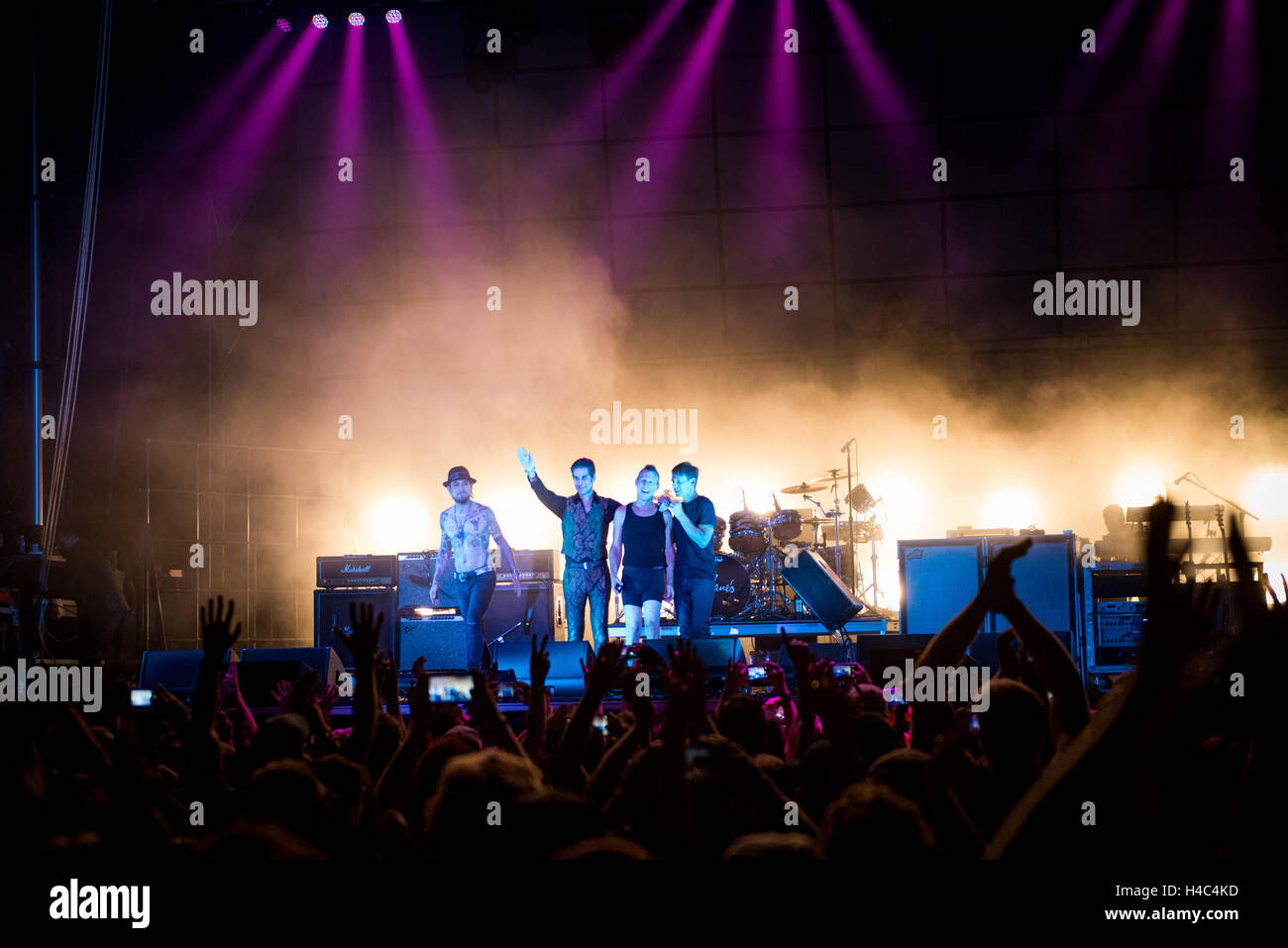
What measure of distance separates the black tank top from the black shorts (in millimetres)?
38

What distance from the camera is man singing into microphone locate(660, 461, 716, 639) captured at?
25.5 feet

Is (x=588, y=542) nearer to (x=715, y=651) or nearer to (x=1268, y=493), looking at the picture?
(x=715, y=651)

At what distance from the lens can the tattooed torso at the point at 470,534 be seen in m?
7.92

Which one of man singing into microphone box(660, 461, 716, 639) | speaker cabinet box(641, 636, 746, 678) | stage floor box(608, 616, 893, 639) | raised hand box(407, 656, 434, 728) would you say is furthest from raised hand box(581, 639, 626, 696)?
stage floor box(608, 616, 893, 639)

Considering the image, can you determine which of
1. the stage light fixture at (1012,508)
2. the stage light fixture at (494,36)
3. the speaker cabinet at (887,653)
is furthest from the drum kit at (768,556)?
the stage light fixture at (494,36)

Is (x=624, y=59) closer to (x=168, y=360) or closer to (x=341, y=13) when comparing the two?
(x=341, y=13)

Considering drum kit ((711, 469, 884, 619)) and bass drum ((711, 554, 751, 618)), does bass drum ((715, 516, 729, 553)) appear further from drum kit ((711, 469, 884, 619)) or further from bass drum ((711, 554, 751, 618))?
bass drum ((711, 554, 751, 618))

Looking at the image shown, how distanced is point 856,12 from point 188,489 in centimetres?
943

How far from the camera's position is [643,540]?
7816mm

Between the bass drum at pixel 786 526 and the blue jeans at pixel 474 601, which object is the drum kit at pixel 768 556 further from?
the blue jeans at pixel 474 601

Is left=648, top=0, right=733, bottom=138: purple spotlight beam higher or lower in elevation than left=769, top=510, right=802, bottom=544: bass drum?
higher

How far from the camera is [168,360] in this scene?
11828mm
